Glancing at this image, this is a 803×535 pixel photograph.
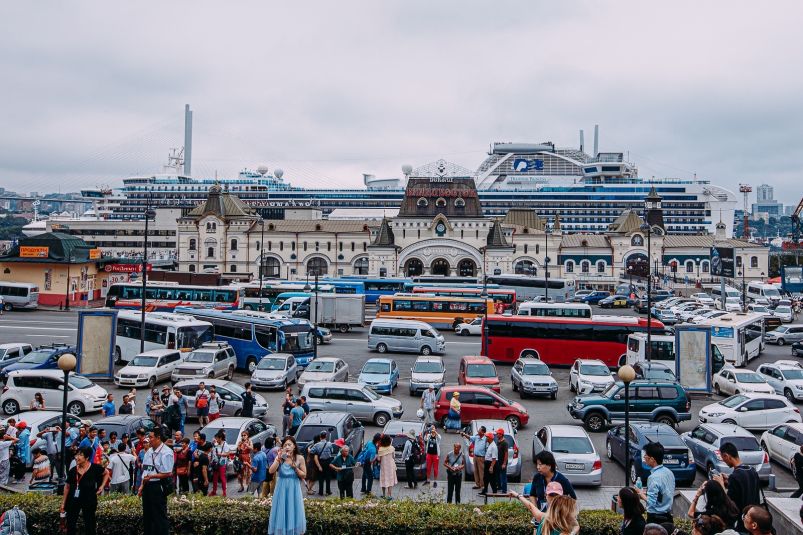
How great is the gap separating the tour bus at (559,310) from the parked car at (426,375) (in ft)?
54.9

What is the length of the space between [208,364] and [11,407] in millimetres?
6674

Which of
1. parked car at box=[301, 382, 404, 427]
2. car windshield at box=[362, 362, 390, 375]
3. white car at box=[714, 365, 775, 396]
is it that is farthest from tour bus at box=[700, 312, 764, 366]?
parked car at box=[301, 382, 404, 427]

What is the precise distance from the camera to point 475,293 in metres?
48.7

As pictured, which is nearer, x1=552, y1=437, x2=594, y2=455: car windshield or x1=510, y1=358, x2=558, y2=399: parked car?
x1=552, y1=437, x2=594, y2=455: car windshield

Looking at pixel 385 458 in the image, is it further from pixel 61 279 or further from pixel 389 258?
pixel 389 258

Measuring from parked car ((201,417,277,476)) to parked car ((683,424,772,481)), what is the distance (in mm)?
10458

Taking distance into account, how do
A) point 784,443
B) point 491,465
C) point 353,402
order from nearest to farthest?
point 491,465, point 784,443, point 353,402

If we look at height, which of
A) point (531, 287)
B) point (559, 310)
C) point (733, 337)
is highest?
point (531, 287)

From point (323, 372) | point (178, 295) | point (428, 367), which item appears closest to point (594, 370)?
point (428, 367)

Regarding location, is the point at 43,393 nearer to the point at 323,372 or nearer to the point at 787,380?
the point at 323,372

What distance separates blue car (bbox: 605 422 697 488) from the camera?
49.3ft

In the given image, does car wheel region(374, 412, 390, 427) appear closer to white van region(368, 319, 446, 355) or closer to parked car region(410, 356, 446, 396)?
parked car region(410, 356, 446, 396)

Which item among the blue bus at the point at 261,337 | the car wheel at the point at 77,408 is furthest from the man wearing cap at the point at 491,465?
the blue bus at the point at 261,337

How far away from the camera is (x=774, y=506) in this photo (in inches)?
401
